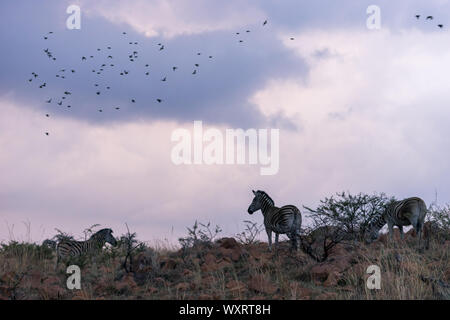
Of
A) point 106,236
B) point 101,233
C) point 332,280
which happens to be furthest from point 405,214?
point 101,233

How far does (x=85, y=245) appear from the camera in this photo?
18766 millimetres

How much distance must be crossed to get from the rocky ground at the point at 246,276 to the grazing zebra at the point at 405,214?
70.1 inches

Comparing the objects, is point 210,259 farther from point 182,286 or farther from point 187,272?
point 182,286

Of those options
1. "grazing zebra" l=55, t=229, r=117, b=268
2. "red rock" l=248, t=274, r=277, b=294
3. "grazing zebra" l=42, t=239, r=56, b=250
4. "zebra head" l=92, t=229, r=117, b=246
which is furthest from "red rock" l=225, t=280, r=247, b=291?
"grazing zebra" l=42, t=239, r=56, b=250

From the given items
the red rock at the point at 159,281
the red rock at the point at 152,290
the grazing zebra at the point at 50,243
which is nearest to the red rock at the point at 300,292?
the red rock at the point at 152,290

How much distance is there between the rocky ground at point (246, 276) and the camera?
469 inches

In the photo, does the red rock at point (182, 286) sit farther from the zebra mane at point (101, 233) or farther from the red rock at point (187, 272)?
the zebra mane at point (101, 233)

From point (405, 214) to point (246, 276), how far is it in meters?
7.61

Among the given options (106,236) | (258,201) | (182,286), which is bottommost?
(182,286)

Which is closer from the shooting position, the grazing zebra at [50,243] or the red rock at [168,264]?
the red rock at [168,264]

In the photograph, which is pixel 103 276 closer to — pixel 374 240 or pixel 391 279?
pixel 391 279

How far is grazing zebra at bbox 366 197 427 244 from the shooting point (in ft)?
61.4
